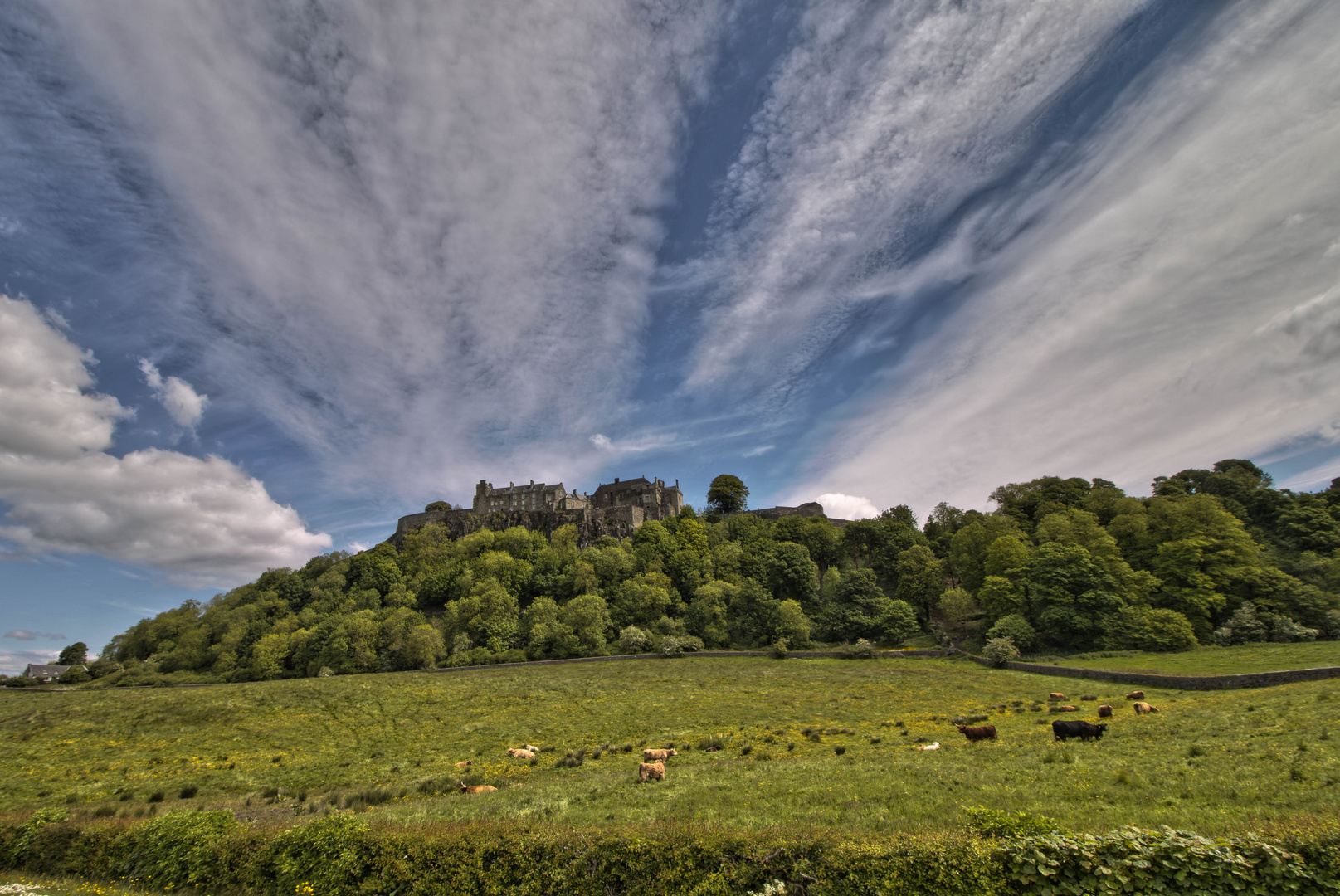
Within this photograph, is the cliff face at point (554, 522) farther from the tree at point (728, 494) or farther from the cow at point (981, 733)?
the cow at point (981, 733)

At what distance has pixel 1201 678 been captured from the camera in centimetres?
3106

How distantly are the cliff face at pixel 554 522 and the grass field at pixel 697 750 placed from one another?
153 feet

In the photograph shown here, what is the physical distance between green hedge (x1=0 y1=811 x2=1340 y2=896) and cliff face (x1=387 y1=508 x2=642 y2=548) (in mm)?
76567

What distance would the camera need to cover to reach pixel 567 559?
77.8 metres

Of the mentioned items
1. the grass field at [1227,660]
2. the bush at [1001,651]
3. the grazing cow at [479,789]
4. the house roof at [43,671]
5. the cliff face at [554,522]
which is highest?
the cliff face at [554,522]

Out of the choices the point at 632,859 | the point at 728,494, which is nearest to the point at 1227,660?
the point at 632,859

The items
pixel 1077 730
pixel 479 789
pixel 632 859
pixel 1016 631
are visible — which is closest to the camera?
pixel 632 859

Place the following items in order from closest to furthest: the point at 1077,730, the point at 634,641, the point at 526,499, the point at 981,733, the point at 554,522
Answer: the point at 1077,730, the point at 981,733, the point at 634,641, the point at 554,522, the point at 526,499

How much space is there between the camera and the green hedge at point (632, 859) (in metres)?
7.11

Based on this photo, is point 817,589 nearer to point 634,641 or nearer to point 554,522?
point 634,641

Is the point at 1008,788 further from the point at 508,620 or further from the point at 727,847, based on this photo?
the point at 508,620

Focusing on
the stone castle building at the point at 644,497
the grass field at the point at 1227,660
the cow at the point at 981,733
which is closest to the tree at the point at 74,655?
the stone castle building at the point at 644,497

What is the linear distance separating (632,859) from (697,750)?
14439 mm

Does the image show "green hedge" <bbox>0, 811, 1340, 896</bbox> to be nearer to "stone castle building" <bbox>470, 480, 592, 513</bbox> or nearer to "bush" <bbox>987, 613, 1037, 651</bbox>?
"bush" <bbox>987, 613, 1037, 651</bbox>
